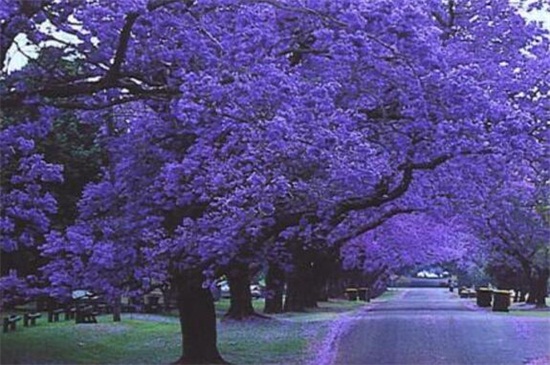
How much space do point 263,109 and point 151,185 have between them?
11.4ft

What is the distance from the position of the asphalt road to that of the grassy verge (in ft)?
3.67

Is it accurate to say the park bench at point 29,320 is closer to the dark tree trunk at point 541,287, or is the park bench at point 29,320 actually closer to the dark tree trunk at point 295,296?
the dark tree trunk at point 295,296

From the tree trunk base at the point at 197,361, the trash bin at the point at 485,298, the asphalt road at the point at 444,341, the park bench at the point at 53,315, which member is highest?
the trash bin at the point at 485,298

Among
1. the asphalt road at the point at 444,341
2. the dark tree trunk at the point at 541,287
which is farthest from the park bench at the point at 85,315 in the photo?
the dark tree trunk at the point at 541,287

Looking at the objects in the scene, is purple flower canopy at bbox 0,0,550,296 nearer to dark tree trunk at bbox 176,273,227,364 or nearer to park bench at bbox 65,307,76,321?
dark tree trunk at bbox 176,273,227,364

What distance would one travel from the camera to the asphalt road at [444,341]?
1777 centimetres

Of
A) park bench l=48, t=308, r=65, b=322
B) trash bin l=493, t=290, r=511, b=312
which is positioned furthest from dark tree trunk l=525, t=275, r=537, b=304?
park bench l=48, t=308, r=65, b=322

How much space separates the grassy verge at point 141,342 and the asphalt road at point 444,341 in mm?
1118

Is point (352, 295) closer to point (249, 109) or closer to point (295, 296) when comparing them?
point (295, 296)

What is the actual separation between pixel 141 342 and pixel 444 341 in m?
6.80

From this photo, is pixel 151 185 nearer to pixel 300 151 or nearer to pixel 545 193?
pixel 300 151

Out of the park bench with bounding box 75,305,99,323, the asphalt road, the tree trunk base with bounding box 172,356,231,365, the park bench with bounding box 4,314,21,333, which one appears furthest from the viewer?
the park bench with bounding box 75,305,99,323

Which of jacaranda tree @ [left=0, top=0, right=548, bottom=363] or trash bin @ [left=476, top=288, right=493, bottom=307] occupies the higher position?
jacaranda tree @ [left=0, top=0, right=548, bottom=363]

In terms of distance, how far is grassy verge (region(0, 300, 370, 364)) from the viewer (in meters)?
18.0
